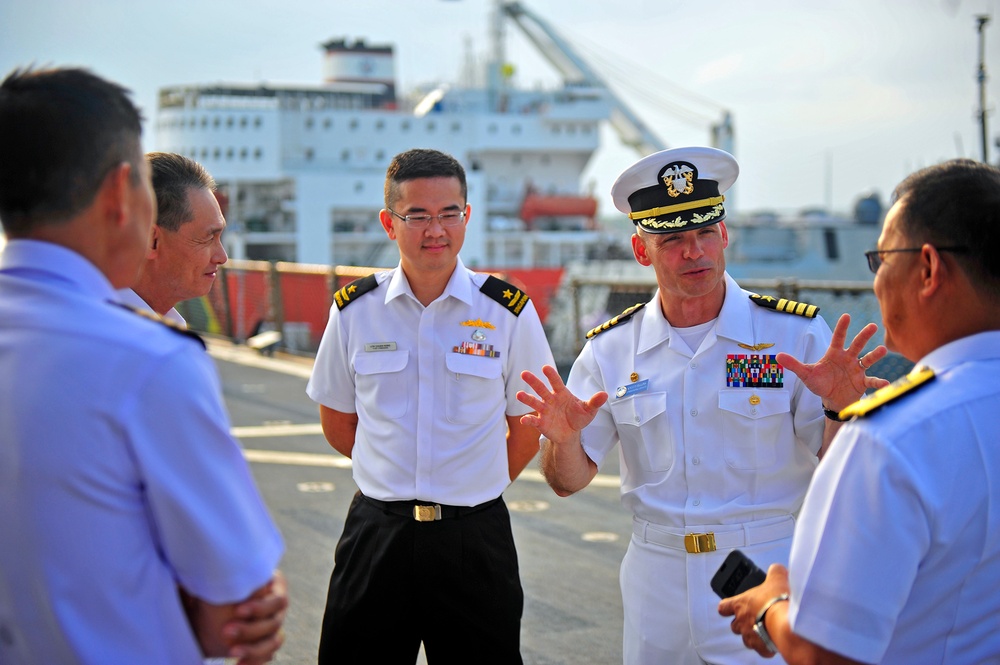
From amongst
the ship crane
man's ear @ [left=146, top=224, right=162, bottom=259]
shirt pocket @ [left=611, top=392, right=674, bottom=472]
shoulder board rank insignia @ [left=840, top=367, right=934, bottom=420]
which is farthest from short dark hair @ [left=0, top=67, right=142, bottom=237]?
the ship crane

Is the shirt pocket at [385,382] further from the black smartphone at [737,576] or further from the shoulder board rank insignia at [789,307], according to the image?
the black smartphone at [737,576]

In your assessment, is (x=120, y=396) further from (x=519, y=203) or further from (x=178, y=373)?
(x=519, y=203)

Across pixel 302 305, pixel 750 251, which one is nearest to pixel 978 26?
pixel 302 305

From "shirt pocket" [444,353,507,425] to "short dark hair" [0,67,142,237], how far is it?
5.72ft

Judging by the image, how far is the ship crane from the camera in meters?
41.2

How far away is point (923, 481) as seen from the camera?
4.99 feet

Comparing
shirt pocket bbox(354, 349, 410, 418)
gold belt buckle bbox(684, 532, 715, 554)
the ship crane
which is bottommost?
gold belt buckle bbox(684, 532, 715, 554)

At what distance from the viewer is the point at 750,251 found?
87.9 ft

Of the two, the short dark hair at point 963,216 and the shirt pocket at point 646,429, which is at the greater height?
the short dark hair at point 963,216

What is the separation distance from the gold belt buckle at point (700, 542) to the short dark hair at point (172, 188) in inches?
68.7

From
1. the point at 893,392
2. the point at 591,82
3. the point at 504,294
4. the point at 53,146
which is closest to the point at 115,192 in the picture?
the point at 53,146

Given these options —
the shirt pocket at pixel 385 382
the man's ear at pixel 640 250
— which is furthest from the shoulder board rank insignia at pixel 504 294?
the man's ear at pixel 640 250

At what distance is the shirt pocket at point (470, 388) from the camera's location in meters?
3.21

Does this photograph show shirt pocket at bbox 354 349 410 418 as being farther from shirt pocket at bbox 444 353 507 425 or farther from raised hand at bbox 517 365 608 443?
raised hand at bbox 517 365 608 443
